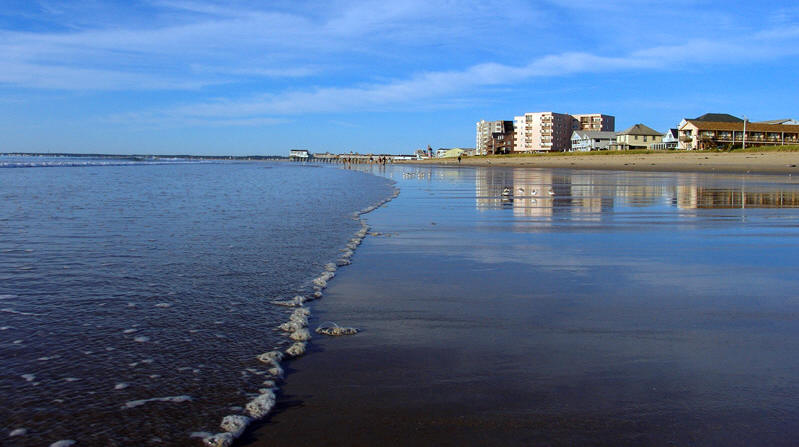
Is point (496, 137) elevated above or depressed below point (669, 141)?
above

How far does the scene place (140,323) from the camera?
179 inches

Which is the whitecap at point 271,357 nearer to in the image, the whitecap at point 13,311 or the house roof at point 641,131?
the whitecap at point 13,311

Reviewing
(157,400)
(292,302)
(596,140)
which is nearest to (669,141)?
(596,140)

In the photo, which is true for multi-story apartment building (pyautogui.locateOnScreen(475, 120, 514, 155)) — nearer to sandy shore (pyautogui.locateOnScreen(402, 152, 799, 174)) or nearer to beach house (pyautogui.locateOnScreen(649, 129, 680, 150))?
beach house (pyautogui.locateOnScreen(649, 129, 680, 150))

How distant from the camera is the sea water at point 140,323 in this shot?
Answer: 302 centimetres

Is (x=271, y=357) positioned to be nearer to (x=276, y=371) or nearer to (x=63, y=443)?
(x=276, y=371)

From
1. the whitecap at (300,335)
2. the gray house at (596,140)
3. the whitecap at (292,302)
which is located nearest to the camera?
the whitecap at (300,335)

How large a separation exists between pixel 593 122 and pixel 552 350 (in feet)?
485

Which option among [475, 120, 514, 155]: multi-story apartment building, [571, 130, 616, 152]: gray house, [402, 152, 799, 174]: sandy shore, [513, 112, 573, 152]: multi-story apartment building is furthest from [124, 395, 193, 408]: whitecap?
[475, 120, 514, 155]: multi-story apartment building

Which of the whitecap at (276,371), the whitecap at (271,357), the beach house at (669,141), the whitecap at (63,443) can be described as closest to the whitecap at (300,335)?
the whitecap at (271,357)

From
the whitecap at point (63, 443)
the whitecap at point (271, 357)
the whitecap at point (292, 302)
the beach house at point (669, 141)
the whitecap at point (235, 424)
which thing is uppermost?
the beach house at point (669, 141)

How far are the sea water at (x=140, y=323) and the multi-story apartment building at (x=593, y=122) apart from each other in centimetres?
14112

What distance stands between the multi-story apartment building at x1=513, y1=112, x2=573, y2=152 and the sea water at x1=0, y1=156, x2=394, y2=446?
126 m

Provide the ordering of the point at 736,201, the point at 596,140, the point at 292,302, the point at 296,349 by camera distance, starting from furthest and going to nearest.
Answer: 1. the point at 596,140
2. the point at 736,201
3. the point at 292,302
4. the point at 296,349
